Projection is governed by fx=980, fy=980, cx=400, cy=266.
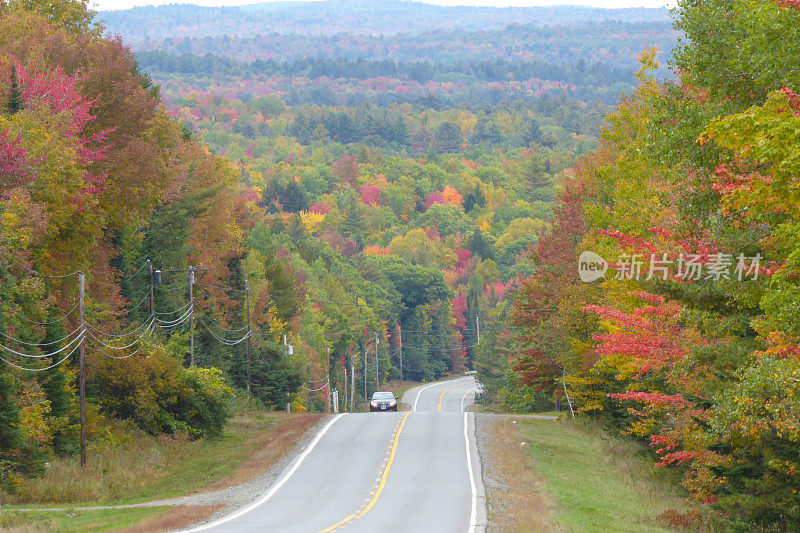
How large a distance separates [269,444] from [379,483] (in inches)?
498

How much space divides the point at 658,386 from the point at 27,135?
2452cm

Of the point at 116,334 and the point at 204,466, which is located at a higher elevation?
the point at 116,334

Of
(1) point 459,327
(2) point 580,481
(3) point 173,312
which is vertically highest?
(3) point 173,312

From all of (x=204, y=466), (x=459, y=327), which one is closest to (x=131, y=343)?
(x=204, y=466)

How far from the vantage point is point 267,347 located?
7094cm

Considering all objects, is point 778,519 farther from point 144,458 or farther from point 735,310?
point 144,458

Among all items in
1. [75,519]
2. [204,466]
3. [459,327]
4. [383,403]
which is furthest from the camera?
[459,327]

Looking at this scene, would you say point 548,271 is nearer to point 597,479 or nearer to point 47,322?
point 597,479

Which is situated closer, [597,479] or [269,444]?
[597,479]

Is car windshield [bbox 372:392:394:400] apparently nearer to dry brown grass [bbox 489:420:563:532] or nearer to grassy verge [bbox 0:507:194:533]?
dry brown grass [bbox 489:420:563:532]

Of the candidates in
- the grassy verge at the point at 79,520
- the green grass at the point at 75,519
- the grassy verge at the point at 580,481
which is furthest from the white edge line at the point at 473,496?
the green grass at the point at 75,519

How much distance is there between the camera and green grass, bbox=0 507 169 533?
75.6 ft

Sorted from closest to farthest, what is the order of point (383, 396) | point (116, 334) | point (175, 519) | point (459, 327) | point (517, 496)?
point (175, 519), point (517, 496), point (116, 334), point (383, 396), point (459, 327)

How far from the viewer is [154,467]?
37.9m
